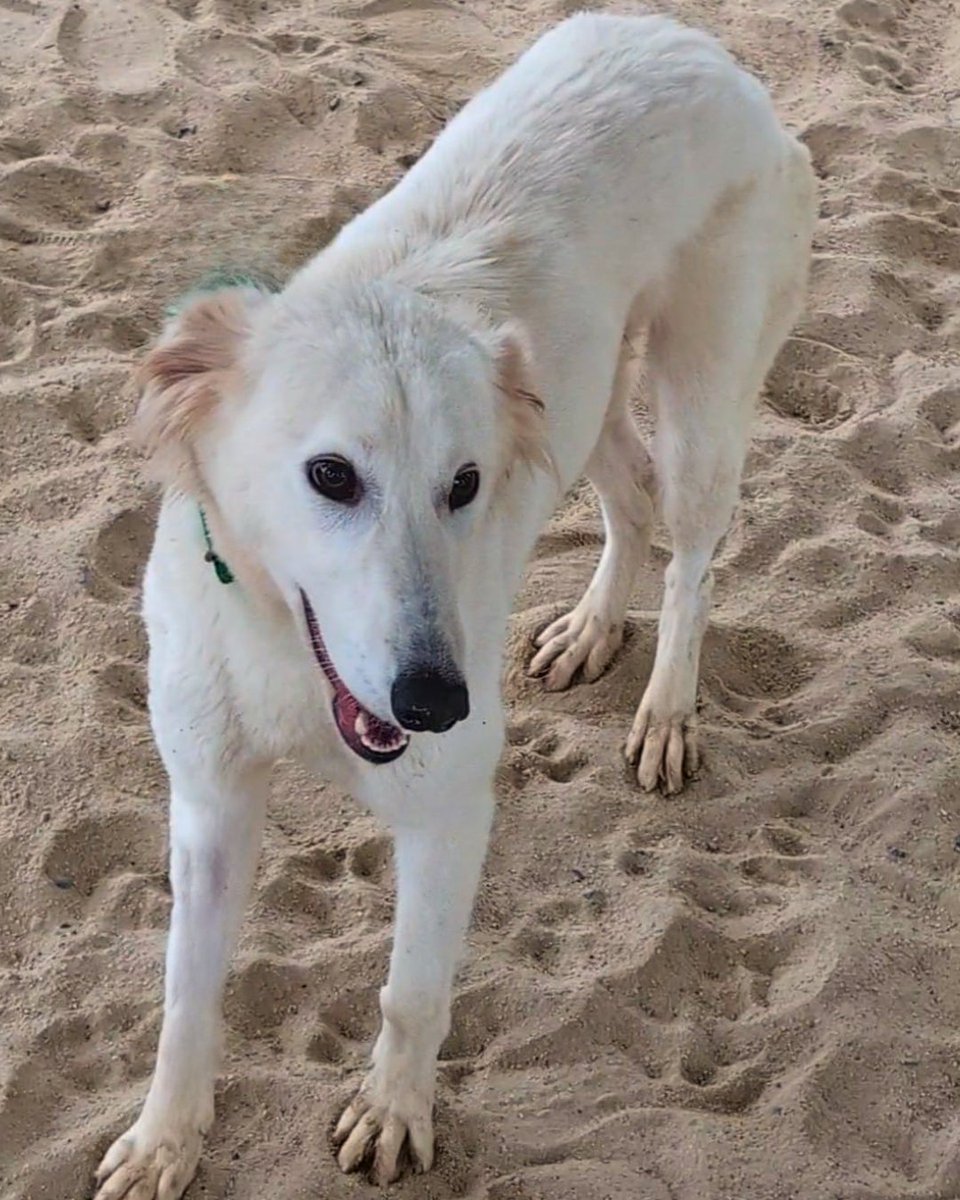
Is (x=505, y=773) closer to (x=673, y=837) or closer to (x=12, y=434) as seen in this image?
(x=673, y=837)

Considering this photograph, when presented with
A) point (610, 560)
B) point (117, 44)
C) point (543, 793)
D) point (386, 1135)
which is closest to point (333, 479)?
point (386, 1135)

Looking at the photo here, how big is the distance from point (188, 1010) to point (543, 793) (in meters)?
1.15

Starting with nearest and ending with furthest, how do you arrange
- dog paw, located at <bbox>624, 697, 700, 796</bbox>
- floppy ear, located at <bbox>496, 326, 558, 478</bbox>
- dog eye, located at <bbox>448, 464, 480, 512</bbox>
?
dog eye, located at <bbox>448, 464, 480, 512</bbox>
floppy ear, located at <bbox>496, 326, 558, 478</bbox>
dog paw, located at <bbox>624, 697, 700, 796</bbox>

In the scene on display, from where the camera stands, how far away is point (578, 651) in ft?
13.3

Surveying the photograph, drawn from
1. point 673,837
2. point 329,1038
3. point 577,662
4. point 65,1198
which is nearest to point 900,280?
point 577,662

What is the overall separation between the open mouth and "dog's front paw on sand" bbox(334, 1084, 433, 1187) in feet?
2.85

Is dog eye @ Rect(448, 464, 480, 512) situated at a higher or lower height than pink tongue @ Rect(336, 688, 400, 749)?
higher

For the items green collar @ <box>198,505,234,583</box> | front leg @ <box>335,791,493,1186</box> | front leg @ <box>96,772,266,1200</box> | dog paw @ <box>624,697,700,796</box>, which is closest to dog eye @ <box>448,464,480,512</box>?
green collar @ <box>198,505,234,583</box>

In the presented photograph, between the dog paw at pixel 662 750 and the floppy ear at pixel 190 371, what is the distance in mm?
1733

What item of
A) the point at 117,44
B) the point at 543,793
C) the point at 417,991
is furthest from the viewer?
the point at 117,44

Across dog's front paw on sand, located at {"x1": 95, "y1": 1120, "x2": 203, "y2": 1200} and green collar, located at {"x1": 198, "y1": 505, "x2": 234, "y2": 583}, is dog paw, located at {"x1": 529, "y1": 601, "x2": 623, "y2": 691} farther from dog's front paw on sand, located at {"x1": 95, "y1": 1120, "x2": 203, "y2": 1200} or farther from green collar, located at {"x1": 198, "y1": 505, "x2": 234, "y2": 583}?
green collar, located at {"x1": 198, "y1": 505, "x2": 234, "y2": 583}

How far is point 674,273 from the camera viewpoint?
10.9 ft

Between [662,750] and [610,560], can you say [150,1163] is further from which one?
[610,560]

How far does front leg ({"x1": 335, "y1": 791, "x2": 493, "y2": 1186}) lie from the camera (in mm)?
2709
